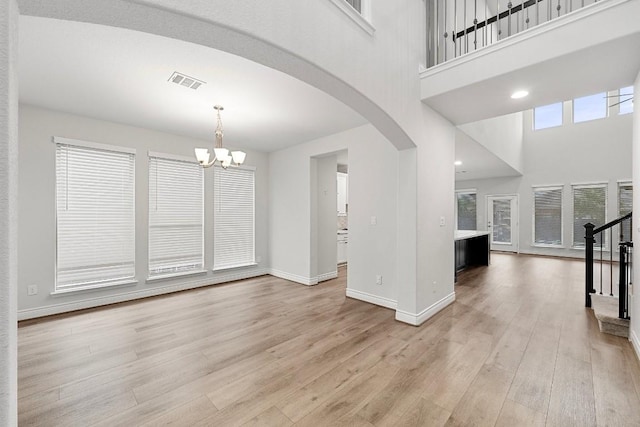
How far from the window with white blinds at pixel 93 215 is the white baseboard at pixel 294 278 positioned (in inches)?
98.5

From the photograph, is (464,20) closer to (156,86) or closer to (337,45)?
(337,45)

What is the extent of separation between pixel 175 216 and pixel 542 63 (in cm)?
517

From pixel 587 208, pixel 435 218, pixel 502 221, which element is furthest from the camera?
pixel 502 221

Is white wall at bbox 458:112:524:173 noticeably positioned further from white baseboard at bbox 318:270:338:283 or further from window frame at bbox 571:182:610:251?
white baseboard at bbox 318:270:338:283

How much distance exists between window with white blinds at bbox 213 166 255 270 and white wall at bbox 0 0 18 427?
4319 mm

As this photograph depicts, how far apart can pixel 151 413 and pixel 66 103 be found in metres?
3.71

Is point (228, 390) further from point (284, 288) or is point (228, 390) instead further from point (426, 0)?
point (426, 0)

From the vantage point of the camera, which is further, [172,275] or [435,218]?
[172,275]

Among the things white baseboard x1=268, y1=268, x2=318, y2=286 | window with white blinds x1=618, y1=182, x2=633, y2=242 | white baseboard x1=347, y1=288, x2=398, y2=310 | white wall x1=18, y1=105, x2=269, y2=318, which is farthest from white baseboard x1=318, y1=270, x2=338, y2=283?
window with white blinds x1=618, y1=182, x2=633, y2=242

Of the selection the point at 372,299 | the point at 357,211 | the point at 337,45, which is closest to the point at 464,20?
the point at 337,45

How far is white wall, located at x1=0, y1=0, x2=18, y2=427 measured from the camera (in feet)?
3.03

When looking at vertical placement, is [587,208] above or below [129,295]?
above

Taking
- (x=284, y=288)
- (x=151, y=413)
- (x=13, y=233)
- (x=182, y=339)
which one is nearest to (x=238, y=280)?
(x=284, y=288)

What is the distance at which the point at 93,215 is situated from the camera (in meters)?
3.95
